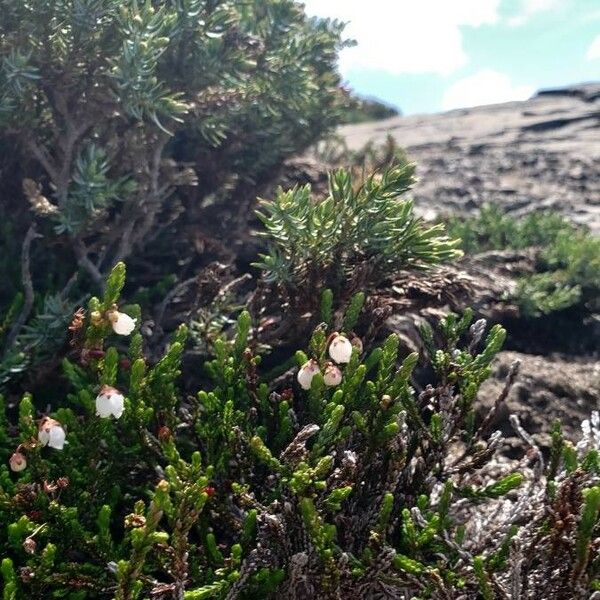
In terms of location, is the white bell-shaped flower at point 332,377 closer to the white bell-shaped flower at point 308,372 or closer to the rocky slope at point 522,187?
the white bell-shaped flower at point 308,372

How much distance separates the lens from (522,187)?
936cm

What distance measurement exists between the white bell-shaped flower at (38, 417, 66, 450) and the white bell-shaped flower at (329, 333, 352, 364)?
44.4 inches

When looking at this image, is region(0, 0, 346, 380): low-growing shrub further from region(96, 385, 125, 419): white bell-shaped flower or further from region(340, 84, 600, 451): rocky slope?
region(340, 84, 600, 451): rocky slope

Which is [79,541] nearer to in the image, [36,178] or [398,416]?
[398,416]

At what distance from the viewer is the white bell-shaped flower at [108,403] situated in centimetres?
275

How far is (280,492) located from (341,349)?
64 centimetres

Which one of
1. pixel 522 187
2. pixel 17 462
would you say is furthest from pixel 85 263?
pixel 522 187

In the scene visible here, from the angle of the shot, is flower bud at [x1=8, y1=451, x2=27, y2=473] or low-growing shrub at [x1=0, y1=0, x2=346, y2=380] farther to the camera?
low-growing shrub at [x1=0, y1=0, x2=346, y2=380]

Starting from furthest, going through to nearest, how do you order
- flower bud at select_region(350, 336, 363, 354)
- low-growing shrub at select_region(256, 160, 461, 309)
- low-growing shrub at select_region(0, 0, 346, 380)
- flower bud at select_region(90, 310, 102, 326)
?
low-growing shrub at select_region(0, 0, 346, 380) → low-growing shrub at select_region(256, 160, 461, 309) → flower bud at select_region(350, 336, 363, 354) → flower bud at select_region(90, 310, 102, 326)

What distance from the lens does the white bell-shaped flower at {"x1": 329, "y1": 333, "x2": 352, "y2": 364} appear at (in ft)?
9.86

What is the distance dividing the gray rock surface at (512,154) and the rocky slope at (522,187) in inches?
0.5

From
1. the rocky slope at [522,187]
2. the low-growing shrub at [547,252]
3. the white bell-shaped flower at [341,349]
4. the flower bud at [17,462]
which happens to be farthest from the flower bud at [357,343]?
the low-growing shrub at [547,252]

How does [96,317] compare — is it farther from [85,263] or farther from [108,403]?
[85,263]

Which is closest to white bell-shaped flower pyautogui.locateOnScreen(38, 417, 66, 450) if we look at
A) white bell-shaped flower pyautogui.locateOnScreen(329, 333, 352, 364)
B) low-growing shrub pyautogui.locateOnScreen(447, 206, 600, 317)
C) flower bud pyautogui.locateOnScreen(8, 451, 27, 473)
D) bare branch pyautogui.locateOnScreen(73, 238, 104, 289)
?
flower bud pyautogui.locateOnScreen(8, 451, 27, 473)
